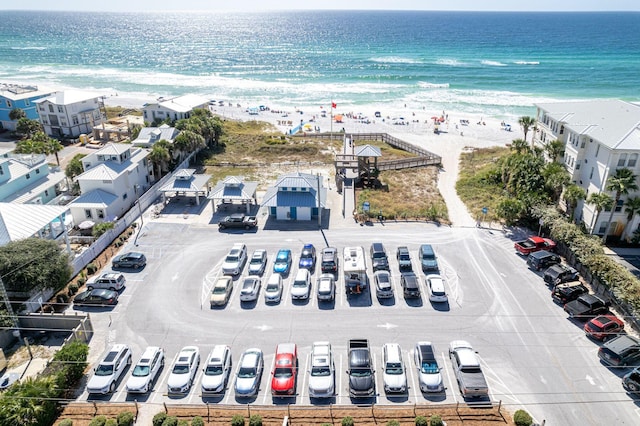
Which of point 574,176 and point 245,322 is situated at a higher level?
point 574,176

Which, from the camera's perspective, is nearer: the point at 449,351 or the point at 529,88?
the point at 449,351

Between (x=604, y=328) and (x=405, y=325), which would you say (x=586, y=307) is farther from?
(x=405, y=325)

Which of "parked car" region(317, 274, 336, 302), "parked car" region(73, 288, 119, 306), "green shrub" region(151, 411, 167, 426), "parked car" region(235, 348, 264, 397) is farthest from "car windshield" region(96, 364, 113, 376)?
"parked car" region(317, 274, 336, 302)

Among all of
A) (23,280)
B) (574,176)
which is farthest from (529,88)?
A: (23,280)

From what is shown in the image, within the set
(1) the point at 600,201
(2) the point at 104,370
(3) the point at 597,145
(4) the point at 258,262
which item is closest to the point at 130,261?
(4) the point at 258,262

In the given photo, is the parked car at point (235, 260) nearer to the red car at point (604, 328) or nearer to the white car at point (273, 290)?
the white car at point (273, 290)

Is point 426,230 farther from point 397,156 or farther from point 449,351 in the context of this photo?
point 397,156
